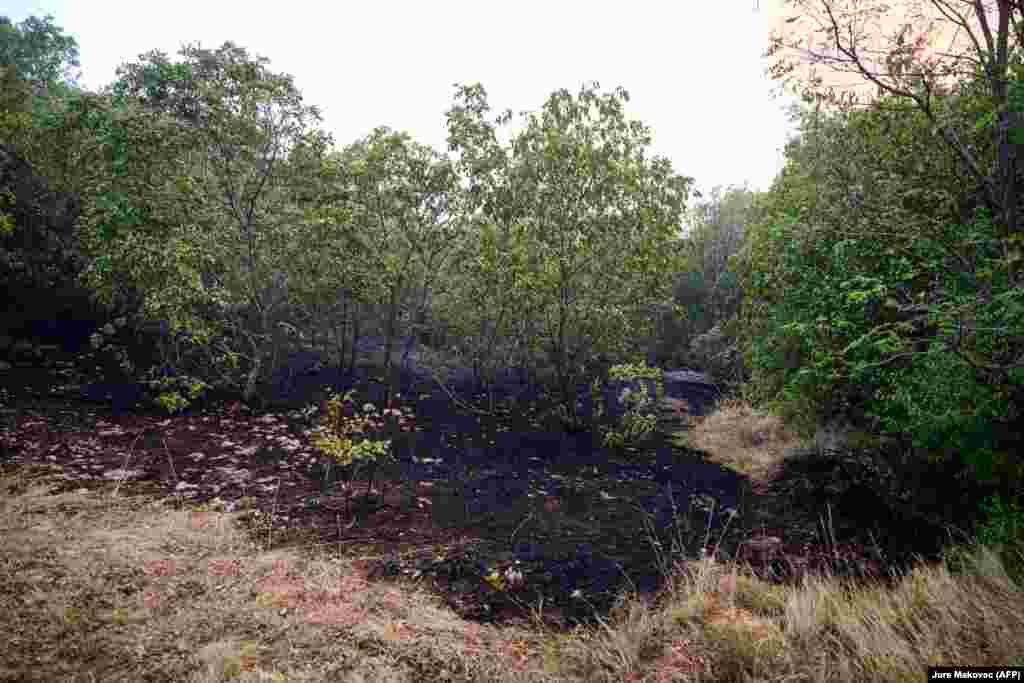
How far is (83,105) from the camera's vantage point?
705cm

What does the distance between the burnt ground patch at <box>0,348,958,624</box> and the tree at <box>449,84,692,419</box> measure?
263 cm

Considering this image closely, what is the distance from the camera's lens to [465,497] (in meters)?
5.20

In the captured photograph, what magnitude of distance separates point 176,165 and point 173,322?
2.45m

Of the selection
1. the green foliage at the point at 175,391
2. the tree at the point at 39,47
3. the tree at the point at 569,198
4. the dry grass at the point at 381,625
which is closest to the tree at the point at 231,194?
the green foliage at the point at 175,391

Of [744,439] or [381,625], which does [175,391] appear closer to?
[381,625]

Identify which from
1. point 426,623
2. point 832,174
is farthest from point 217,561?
point 832,174

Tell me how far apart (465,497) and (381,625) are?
2.37m

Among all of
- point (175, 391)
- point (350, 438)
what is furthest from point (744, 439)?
point (175, 391)

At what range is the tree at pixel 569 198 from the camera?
24.0ft

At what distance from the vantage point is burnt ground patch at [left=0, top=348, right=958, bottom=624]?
3.70 meters

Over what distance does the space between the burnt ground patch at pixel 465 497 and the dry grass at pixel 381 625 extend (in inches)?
14.3

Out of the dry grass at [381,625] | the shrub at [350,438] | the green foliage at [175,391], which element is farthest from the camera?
the green foliage at [175,391]

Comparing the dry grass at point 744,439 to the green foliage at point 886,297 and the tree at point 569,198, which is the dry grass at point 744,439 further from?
the tree at point 569,198

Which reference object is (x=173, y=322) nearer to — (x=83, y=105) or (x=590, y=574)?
(x=83, y=105)
